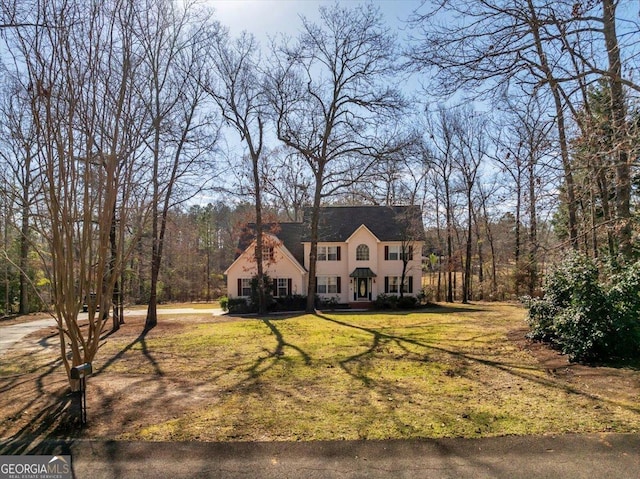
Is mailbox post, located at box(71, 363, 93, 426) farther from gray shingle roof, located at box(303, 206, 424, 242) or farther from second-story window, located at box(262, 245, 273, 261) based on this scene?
gray shingle roof, located at box(303, 206, 424, 242)

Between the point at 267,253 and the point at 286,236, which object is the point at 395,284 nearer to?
the point at 286,236

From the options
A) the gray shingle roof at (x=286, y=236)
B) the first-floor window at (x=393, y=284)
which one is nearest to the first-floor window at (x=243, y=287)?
the gray shingle roof at (x=286, y=236)

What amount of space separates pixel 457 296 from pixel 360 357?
→ 2674 centimetres

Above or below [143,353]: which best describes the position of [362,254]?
above

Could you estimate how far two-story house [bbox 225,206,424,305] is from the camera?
2825cm

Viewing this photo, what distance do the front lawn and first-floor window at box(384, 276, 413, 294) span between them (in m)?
17.0

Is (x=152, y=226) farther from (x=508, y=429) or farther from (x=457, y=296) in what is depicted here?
(x=457, y=296)

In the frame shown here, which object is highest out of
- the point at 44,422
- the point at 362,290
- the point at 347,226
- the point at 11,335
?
the point at 347,226

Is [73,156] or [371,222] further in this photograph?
[371,222]

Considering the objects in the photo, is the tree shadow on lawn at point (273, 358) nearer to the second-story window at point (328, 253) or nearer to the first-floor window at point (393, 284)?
the second-story window at point (328, 253)

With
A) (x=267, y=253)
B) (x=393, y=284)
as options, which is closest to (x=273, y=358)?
(x=267, y=253)

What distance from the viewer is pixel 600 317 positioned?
7.91 m

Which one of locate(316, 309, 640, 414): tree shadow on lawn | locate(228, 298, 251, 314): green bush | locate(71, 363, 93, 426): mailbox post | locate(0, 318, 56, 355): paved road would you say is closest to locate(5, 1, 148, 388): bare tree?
locate(71, 363, 93, 426): mailbox post

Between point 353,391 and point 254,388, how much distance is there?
1.76 m
